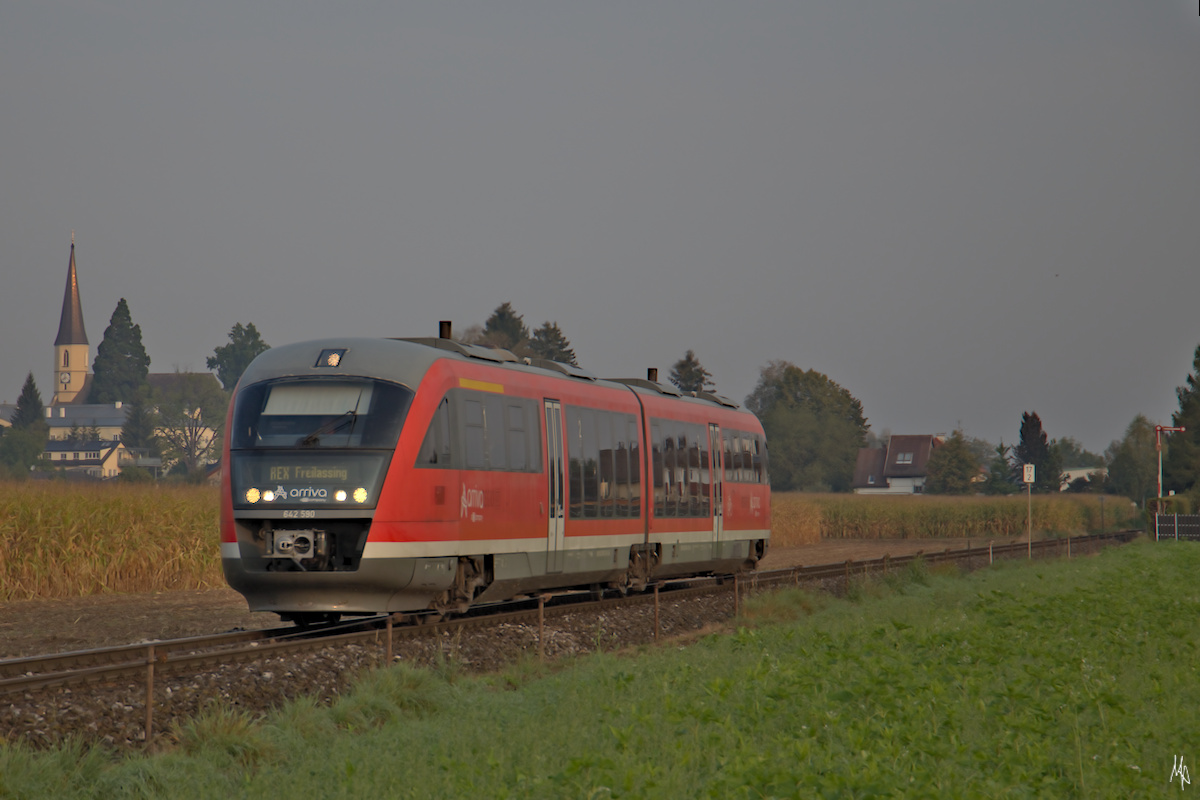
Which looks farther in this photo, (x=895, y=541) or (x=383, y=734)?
(x=895, y=541)

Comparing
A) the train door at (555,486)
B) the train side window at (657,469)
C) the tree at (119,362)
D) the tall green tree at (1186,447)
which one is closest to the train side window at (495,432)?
the train door at (555,486)

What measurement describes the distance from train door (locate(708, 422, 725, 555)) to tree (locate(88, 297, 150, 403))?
160441 mm

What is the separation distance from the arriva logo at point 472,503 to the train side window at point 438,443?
1.66 ft

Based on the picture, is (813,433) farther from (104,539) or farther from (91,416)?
(104,539)

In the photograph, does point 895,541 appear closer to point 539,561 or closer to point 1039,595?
point 1039,595

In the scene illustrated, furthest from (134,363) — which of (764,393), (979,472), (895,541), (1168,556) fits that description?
(1168,556)

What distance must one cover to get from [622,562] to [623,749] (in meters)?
12.0

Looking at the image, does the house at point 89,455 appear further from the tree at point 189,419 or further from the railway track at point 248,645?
the railway track at point 248,645

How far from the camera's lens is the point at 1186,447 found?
76.6m

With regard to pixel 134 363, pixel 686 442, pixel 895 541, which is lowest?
pixel 895 541

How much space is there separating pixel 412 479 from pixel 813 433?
389 feet

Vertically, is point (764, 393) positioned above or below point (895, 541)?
above

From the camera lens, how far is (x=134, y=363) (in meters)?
174

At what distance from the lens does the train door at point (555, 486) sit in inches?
691
